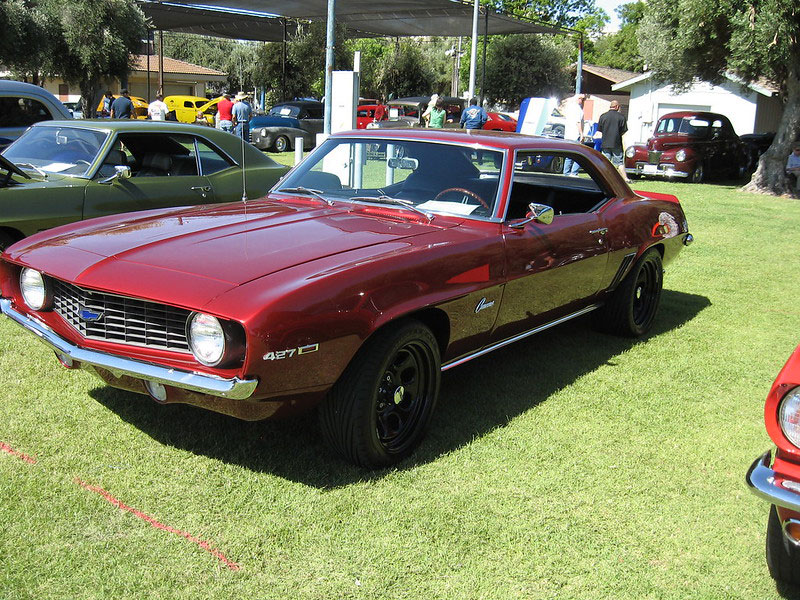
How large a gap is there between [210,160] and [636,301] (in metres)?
3.94

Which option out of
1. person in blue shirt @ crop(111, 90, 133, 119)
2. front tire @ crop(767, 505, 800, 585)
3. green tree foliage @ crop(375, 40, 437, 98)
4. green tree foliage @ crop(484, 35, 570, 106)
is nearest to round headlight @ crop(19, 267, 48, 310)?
front tire @ crop(767, 505, 800, 585)

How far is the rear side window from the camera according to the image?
28.8ft

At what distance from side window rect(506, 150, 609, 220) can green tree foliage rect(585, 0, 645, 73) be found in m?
68.9

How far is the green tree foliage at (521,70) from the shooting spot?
43000mm

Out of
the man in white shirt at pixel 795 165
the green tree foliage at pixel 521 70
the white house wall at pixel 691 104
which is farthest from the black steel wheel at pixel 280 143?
the green tree foliage at pixel 521 70

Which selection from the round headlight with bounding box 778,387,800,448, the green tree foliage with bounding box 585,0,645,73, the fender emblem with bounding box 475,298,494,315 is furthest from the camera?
the green tree foliage with bounding box 585,0,645,73

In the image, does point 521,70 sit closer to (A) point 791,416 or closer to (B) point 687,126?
(B) point 687,126

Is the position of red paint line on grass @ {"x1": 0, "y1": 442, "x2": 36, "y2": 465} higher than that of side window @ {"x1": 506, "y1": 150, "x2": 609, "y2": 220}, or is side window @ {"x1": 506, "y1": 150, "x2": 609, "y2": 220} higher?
side window @ {"x1": 506, "y1": 150, "x2": 609, "y2": 220}

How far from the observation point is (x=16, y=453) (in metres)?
3.39

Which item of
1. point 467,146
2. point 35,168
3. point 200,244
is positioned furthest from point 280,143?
Result: point 200,244

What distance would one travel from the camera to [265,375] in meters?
2.84

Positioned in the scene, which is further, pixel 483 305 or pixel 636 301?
pixel 636 301

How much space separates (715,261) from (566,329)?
3742mm

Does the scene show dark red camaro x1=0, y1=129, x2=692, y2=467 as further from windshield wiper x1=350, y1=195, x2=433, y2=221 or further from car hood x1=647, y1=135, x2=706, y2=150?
car hood x1=647, y1=135, x2=706, y2=150
